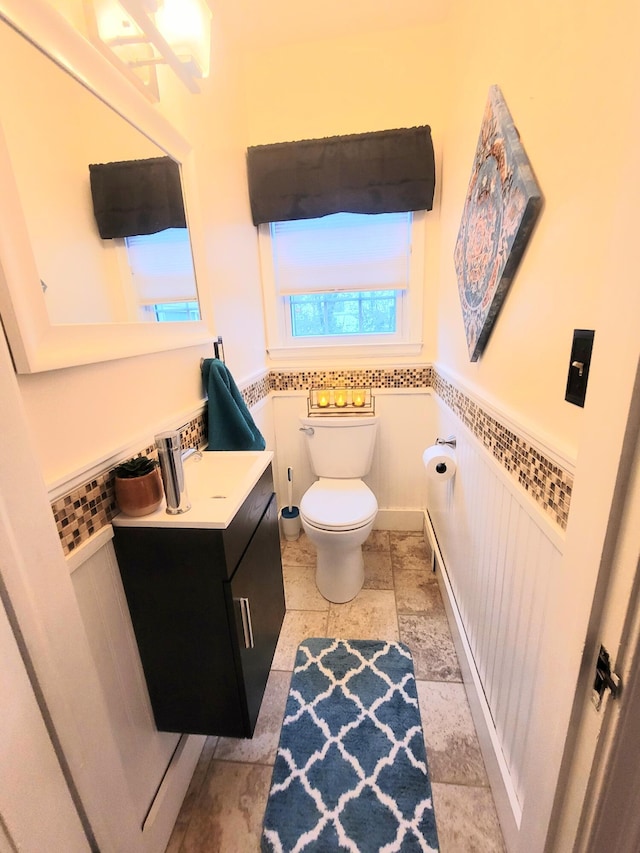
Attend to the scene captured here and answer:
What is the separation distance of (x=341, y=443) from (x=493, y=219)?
4.14 feet

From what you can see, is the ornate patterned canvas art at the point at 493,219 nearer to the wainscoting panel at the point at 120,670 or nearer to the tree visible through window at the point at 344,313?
the tree visible through window at the point at 344,313

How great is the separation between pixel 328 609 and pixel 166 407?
1.27 metres

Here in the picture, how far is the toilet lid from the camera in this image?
1658 mm

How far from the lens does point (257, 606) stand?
1.06 m

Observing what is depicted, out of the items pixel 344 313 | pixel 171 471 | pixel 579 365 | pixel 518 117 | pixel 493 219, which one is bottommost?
pixel 171 471

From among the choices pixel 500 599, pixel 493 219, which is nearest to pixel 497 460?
pixel 500 599

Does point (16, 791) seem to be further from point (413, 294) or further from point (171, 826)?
point (413, 294)

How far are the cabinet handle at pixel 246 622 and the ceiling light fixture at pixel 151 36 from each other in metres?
1.34

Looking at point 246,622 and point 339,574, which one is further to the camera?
point 339,574

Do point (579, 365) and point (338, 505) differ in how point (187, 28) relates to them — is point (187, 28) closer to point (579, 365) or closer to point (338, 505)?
point (579, 365)

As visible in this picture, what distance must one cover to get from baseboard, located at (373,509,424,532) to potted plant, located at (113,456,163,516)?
1711mm

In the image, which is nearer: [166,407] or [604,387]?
[604,387]

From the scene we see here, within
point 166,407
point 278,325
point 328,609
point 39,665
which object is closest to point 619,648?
point 39,665

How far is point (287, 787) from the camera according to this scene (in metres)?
1.12
